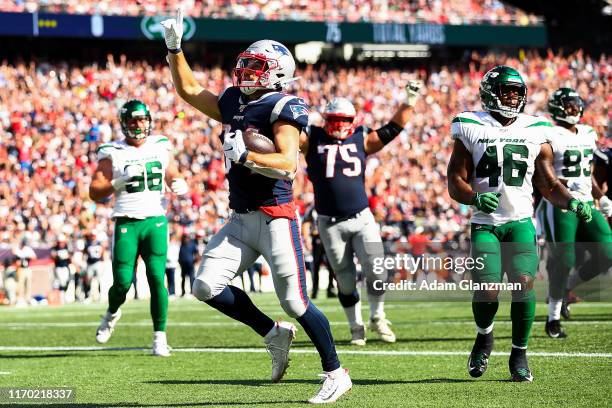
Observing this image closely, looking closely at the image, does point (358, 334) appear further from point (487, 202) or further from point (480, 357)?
point (487, 202)

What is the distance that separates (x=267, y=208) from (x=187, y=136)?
19783mm

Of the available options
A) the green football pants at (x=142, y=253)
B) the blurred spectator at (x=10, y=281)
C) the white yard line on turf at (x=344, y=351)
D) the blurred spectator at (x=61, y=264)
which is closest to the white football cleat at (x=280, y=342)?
the white yard line on turf at (x=344, y=351)

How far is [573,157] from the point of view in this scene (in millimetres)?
8711

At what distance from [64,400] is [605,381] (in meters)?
2.85

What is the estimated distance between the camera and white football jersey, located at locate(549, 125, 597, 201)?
8.70 m

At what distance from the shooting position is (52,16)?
1105 inches

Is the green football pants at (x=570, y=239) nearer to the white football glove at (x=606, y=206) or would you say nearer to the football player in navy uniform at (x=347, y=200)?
the white football glove at (x=606, y=206)

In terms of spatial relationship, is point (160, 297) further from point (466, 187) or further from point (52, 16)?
point (52, 16)

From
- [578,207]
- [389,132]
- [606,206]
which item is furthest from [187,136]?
[578,207]

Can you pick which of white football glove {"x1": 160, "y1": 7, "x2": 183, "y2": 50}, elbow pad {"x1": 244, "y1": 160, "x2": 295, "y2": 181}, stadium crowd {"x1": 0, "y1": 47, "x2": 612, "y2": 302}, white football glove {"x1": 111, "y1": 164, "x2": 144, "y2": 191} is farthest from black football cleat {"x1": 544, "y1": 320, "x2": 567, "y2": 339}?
stadium crowd {"x1": 0, "y1": 47, "x2": 612, "y2": 302}

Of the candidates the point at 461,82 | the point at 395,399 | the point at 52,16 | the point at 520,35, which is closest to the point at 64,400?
the point at 395,399

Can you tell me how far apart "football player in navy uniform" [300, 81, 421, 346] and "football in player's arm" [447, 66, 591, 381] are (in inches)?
102

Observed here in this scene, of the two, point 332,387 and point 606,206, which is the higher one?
point 606,206

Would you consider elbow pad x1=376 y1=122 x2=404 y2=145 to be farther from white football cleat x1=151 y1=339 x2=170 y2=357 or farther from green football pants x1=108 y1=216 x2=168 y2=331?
white football cleat x1=151 y1=339 x2=170 y2=357
